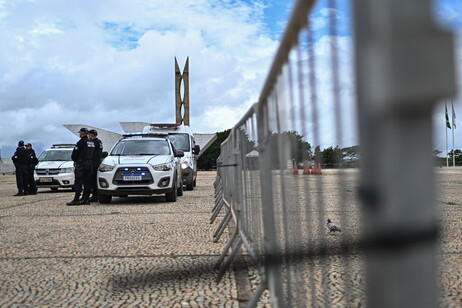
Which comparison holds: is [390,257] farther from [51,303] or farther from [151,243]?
[151,243]

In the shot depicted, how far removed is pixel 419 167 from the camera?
27.7 inches

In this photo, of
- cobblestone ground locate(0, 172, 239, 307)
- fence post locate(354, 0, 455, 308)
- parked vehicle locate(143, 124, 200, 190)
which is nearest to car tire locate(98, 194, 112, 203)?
cobblestone ground locate(0, 172, 239, 307)

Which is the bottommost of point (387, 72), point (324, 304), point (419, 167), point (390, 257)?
point (324, 304)

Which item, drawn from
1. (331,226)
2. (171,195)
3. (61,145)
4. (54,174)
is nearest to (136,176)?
(171,195)

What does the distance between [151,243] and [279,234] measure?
3795 mm

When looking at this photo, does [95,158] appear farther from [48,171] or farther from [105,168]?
[48,171]

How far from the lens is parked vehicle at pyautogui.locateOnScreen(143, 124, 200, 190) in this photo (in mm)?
16109

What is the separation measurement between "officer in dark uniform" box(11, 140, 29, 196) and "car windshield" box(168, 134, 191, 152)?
4.45 meters

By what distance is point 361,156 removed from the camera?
2.57 feet

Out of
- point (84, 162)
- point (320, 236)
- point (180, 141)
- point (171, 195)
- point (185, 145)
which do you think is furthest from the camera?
point (180, 141)

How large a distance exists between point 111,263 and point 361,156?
4.42 metres

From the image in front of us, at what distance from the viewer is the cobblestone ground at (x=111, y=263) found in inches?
147

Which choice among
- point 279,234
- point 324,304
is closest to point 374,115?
point 324,304

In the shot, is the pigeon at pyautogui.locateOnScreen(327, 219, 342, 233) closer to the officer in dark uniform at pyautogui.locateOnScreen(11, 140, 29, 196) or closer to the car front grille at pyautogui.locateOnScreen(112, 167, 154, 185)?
the car front grille at pyautogui.locateOnScreen(112, 167, 154, 185)
